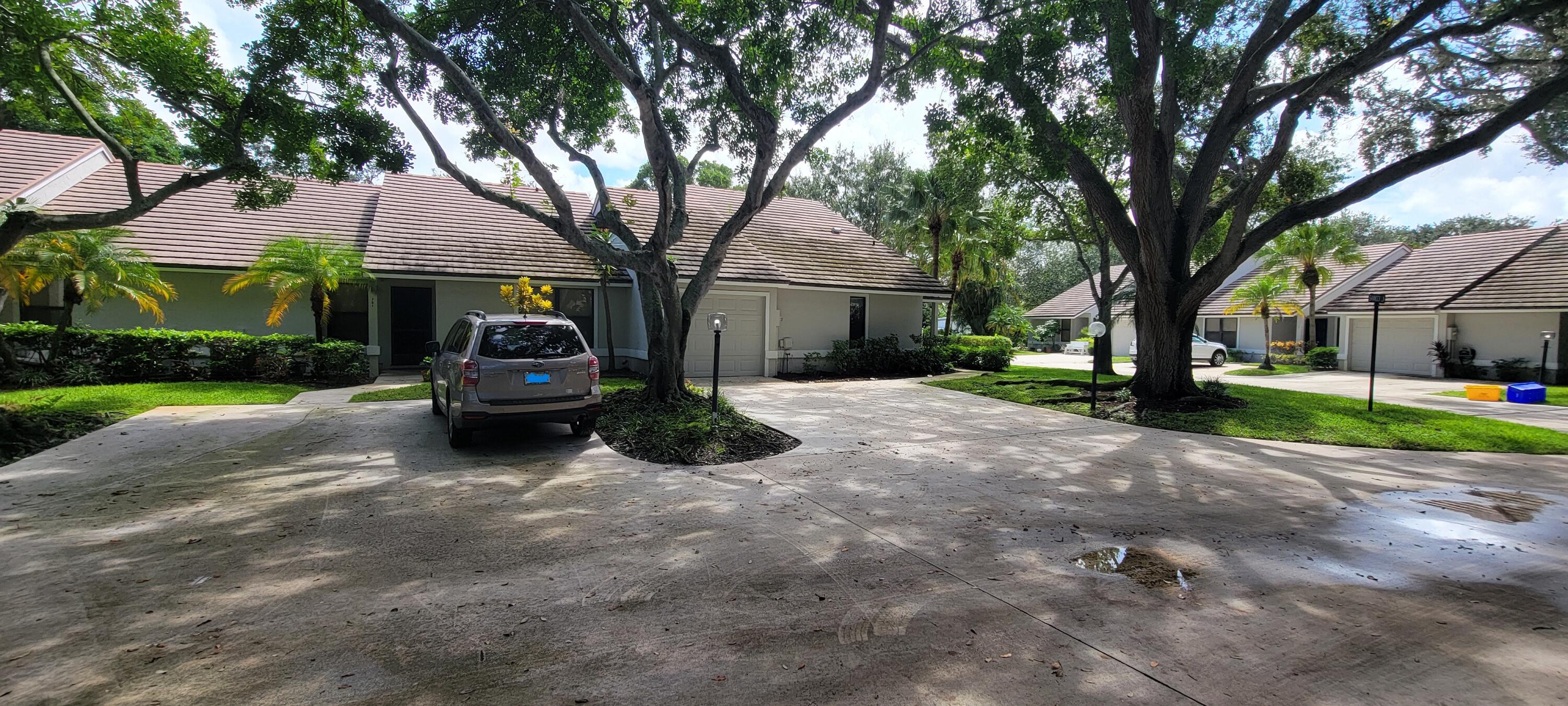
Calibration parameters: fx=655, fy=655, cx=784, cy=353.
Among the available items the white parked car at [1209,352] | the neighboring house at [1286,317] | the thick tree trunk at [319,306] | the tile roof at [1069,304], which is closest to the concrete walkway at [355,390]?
the thick tree trunk at [319,306]

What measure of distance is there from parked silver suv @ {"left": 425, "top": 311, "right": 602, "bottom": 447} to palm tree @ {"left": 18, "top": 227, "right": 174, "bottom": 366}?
8.26 meters

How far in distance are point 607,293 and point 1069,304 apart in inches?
1368

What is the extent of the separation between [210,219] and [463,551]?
55.8 feet

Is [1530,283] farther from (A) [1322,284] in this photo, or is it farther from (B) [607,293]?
(B) [607,293]

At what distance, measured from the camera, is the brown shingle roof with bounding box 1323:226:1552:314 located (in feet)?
76.5

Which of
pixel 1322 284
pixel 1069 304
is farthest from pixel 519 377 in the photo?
pixel 1069 304

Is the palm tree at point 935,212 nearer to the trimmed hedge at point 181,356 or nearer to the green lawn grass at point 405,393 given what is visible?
the green lawn grass at point 405,393

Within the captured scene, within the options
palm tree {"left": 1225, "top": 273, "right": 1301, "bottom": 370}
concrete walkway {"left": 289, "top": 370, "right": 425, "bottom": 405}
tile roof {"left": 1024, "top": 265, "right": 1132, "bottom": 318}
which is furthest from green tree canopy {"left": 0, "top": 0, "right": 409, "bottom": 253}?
tile roof {"left": 1024, "top": 265, "right": 1132, "bottom": 318}

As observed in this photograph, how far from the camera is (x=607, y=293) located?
55.3 feet

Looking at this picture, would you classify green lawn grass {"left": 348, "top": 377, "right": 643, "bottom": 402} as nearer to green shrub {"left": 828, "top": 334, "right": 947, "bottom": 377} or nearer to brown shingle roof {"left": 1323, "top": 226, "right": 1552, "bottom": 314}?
green shrub {"left": 828, "top": 334, "right": 947, "bottom": 377}

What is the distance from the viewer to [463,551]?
4680 mm

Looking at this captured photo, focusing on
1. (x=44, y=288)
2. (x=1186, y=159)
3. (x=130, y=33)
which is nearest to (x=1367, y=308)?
(x=1186, y=159)

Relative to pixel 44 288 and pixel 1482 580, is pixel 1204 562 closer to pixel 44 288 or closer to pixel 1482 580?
pixel 1482 580

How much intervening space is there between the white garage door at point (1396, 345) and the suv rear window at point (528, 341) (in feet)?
93.6
